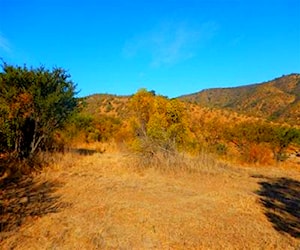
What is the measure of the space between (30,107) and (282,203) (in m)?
8.80

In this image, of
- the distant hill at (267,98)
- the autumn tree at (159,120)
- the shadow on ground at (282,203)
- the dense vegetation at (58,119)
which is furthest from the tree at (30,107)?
the distant hill at (267,98)

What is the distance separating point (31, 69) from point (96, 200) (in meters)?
7.09

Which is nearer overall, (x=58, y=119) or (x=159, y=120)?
(x=58, y=119)

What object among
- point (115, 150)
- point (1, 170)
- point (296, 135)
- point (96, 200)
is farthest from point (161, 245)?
point (296, 135)

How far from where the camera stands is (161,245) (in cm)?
540

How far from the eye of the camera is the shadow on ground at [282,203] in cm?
644

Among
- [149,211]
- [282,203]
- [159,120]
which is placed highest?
[159,120]

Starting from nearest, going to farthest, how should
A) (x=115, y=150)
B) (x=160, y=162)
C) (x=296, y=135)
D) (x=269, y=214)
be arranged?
(x=269, y=214) → (x=160, y=162) → (x=115, y=150) → (x=296, y=135)

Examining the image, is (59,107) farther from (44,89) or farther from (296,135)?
(296,135)

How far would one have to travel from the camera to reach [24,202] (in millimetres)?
7633

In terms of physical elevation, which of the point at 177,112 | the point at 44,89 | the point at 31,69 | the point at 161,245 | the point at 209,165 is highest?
the point at 31,69

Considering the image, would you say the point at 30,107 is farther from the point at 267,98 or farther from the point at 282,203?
the point at 267,98

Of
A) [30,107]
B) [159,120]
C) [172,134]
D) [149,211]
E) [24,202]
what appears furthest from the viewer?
[172,134]

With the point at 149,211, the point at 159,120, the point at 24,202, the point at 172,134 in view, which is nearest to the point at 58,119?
the point at 159,120
